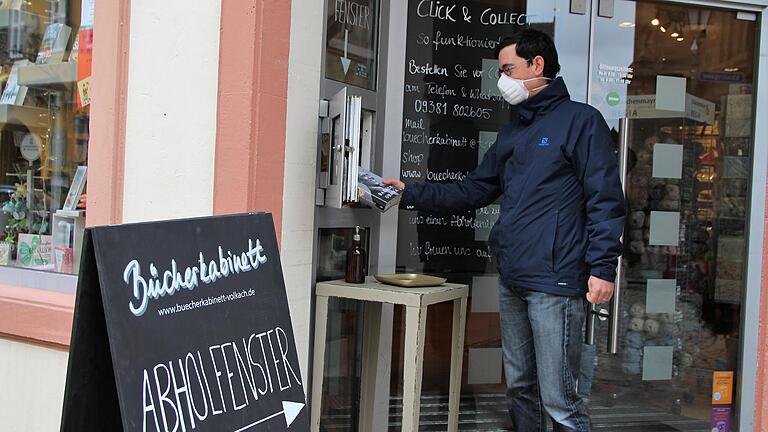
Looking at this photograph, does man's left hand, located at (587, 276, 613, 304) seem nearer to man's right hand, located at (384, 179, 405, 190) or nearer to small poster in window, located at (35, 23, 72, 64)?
man's right hand, located at (384, 179, 405, 190)

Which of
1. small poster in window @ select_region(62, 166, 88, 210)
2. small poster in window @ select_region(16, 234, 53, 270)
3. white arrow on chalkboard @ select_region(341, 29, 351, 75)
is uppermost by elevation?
white arrow on chalkboard @ select_region(341, 29, 351, 75)

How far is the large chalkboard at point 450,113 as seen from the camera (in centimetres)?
347

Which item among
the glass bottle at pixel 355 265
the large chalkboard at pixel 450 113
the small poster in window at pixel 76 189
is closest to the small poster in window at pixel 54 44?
the small poster in window at pixel 76 189

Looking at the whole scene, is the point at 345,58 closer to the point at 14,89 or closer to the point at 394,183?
the point at 394,183

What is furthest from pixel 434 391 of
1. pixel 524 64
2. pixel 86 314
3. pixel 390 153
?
pixel 86 314

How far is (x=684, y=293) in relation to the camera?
3.76 metres

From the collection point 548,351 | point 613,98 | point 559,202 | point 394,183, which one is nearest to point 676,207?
point 613,98

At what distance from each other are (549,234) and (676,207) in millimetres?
1219

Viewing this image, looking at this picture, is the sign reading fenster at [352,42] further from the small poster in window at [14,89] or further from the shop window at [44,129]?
the small poster in window at [14,89]

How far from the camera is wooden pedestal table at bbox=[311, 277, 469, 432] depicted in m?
2.75

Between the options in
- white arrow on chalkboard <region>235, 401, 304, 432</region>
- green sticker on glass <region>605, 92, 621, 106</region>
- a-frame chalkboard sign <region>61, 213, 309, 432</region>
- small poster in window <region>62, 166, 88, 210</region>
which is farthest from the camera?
green sticker on glass <region>605, 92, 621, 106</region>

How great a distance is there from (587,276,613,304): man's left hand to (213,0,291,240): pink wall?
3.74 feet

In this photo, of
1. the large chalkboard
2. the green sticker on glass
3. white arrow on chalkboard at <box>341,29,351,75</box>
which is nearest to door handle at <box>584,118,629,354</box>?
the green sticker on glass

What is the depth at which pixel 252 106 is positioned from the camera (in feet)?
8.96
